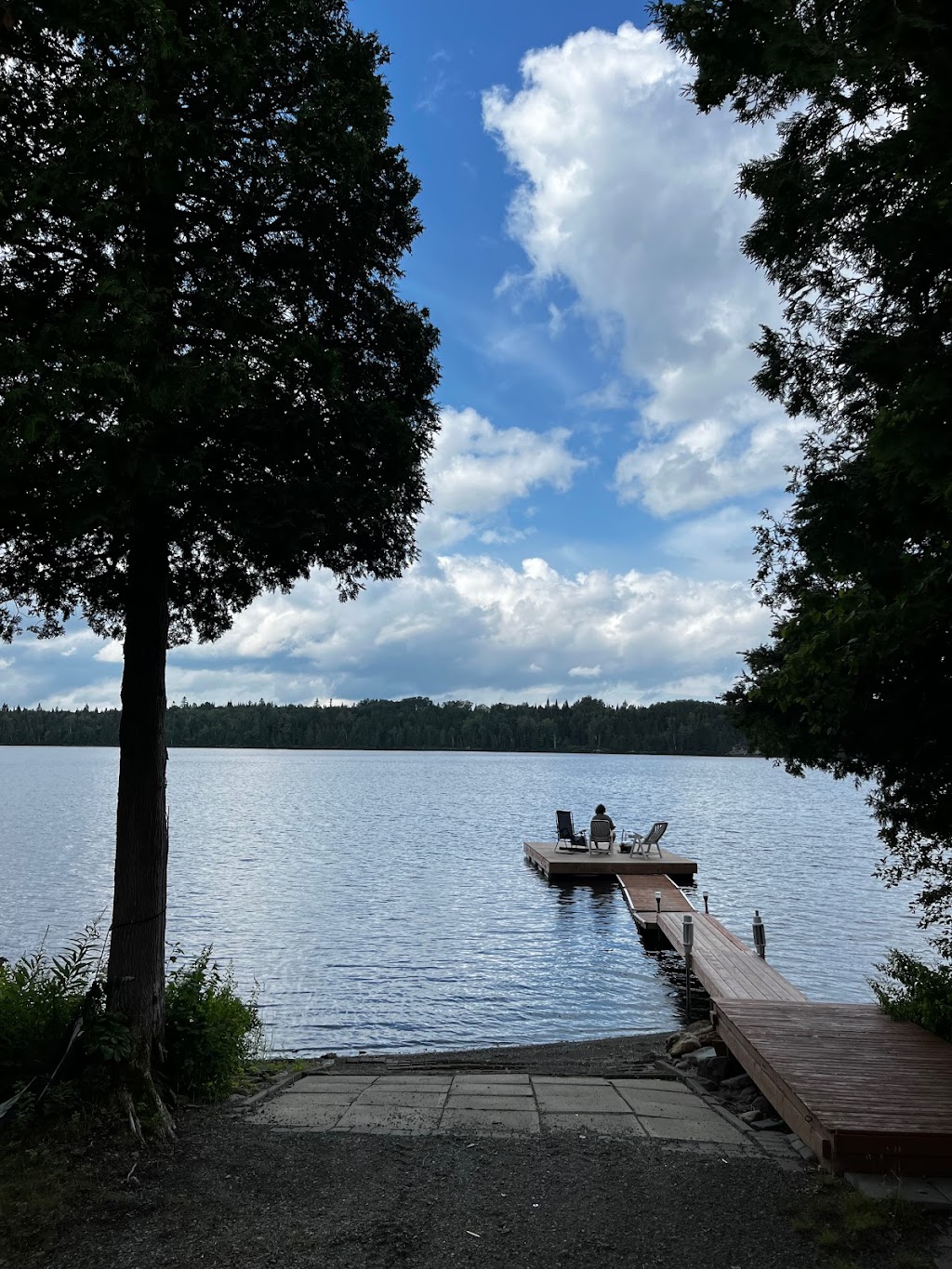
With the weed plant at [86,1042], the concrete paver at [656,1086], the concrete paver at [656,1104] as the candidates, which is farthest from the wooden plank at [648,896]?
the weed plant at [86,1042]

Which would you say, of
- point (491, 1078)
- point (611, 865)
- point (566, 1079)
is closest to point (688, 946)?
point (566, 1079)

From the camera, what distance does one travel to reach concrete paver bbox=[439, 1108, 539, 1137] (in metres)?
6.67

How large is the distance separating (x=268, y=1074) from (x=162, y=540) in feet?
17.7

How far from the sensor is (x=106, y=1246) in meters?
4.71

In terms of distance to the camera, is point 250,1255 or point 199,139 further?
point 199,139

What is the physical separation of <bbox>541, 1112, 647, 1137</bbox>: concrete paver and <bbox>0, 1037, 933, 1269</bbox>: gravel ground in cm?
23

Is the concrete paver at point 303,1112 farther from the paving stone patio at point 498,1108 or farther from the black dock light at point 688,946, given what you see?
the black dock light at point 688,946

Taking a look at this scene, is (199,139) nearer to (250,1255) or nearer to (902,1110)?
(250,1255)

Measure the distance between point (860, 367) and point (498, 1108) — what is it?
6.21 meters

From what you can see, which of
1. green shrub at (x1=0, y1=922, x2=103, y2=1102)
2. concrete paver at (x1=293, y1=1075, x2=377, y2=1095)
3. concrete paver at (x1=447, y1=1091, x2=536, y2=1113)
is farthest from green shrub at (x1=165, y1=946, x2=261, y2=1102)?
concrete paver at (x1=447, y1=1091, x2=536, y2=1113)

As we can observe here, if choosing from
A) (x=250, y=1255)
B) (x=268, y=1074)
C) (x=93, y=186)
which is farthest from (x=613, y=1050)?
(x=93, y=186)

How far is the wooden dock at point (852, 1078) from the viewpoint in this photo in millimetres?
5586

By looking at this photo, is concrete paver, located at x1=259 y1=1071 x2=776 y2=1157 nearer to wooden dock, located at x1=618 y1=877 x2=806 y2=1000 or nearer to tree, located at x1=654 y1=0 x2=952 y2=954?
wooden dock, located at x1=618 y1=877 x2=806 y2=1000

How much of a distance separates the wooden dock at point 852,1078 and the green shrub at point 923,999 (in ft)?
0.49
